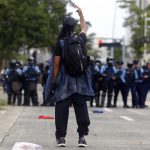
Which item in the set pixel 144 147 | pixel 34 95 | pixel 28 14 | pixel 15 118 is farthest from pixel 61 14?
pixel 144 147

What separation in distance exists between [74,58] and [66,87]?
48 cm

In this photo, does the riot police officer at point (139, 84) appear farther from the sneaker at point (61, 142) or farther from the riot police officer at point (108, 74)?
the sneaker at point (61, 142)

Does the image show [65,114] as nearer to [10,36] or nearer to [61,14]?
[10,36]

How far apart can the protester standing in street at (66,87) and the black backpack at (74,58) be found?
3 cm

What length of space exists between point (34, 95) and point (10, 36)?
24.5 meters

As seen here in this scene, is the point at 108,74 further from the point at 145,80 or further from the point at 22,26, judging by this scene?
the point at 22,26

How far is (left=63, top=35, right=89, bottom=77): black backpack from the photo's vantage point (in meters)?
11.6

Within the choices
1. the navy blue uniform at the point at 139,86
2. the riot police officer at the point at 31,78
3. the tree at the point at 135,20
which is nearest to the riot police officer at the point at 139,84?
the navy blue uniform at the point at 139,86

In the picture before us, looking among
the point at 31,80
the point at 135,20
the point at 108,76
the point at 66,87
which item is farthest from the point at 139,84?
the point at 135,20

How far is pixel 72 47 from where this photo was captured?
456 inches

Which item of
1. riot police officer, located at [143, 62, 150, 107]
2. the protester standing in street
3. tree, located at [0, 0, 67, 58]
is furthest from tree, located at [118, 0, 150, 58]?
the protester standing in street

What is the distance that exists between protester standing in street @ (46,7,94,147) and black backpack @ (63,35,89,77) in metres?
0.03

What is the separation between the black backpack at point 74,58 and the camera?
11555 millimetres

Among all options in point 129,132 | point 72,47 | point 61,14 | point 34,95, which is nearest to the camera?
point 72,47
